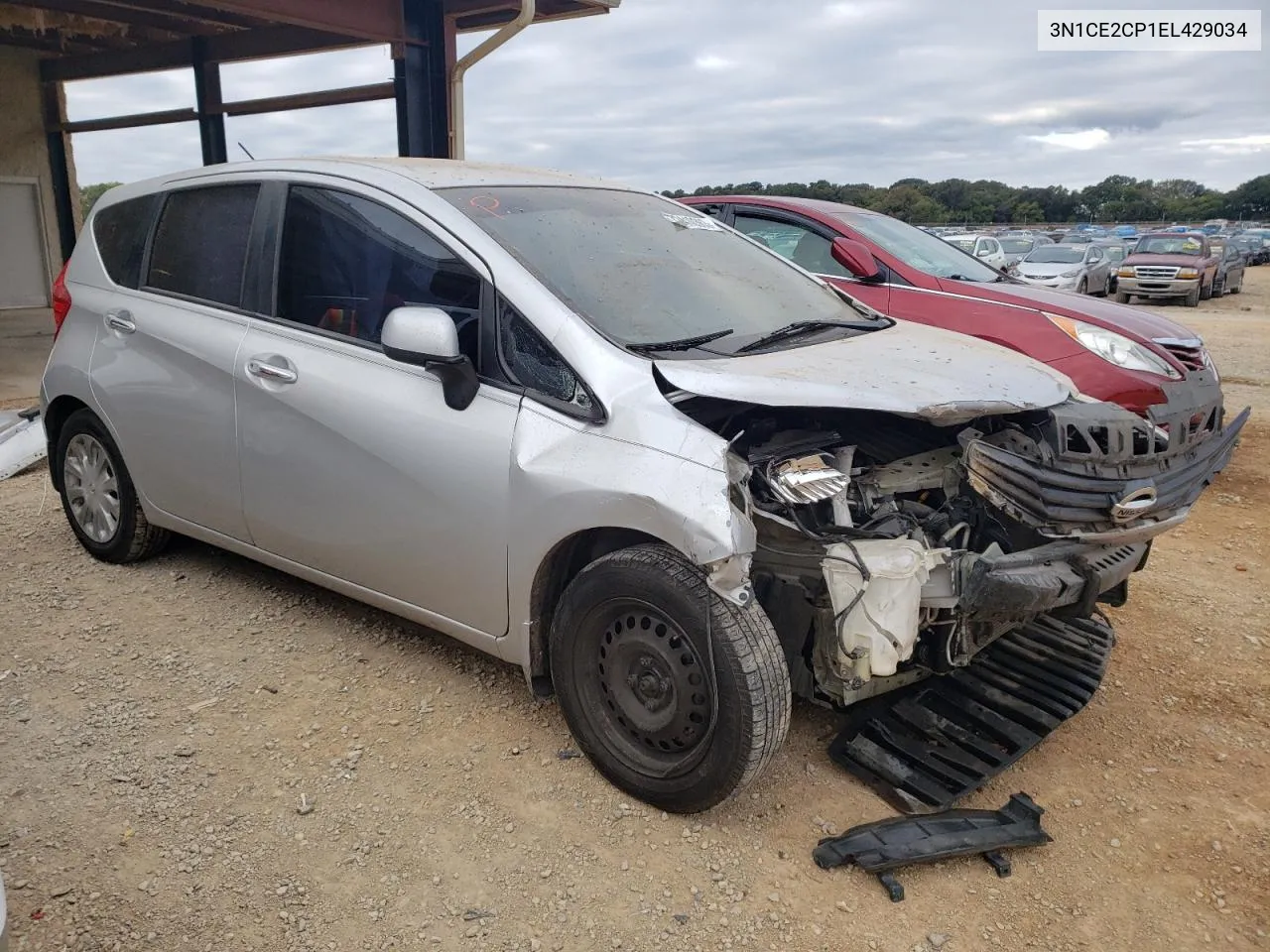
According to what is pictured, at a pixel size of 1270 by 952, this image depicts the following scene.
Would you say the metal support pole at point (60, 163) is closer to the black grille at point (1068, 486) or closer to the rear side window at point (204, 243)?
the rear side window at point (204, 243)

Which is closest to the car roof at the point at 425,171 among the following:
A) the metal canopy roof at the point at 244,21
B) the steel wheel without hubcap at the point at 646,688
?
the steel wheel without hubcap at the point at 646,688

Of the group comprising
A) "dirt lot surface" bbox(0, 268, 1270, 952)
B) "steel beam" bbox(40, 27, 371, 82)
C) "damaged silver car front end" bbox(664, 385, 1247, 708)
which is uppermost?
"steel beam" bbox(40, 27, 371, 82)

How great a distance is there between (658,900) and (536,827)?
45 centimetres

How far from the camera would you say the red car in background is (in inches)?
217

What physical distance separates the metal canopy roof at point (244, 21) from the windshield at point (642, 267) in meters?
4.85

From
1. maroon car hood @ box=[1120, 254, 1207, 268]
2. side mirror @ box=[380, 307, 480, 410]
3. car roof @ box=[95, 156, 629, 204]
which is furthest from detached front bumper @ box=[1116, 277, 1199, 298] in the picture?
side mirror @ box=[380, 307, 480, 410]

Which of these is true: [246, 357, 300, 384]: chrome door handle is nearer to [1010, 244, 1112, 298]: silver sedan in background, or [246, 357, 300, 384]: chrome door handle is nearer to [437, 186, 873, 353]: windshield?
[437, 186, 873, 353]: windshield

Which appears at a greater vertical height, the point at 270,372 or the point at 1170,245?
the point at 1170,245

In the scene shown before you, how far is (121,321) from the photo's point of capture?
419cm

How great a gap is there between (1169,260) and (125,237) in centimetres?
2294

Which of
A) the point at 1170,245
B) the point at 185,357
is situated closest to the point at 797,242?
the point at 185,357

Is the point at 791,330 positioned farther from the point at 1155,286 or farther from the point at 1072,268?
the point at 1155,286

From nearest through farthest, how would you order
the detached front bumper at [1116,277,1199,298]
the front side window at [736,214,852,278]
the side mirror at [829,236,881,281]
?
the side mirror at [829,236,881,281], the front side window at [736,214,852,278], the detached front bumper at [1116,277,1199,298]

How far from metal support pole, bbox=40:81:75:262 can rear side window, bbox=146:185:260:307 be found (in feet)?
41.1
